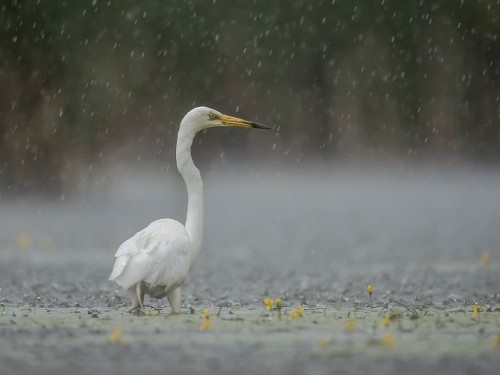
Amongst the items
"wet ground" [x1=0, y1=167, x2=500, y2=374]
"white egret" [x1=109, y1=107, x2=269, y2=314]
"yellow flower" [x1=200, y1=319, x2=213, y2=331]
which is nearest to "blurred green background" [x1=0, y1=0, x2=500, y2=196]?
"wet ground" [x1=0, y1=167, x2=500, y2=374]

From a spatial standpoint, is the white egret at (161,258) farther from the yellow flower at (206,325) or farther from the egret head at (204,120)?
the yellow flower at (206,325)

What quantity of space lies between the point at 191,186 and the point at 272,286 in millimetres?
→ 2562

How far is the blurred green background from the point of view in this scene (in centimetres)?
2995

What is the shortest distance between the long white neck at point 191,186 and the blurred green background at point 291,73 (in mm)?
18818

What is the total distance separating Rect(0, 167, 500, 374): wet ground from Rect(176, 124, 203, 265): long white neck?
643 millimetres

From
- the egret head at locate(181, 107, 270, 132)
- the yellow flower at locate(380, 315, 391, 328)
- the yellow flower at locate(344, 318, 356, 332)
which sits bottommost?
the yellow flower at locate(344, 318, 356, 332)

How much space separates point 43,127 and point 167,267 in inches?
687

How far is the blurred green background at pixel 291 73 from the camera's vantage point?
29953mm

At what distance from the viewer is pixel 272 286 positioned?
11453 millimetres

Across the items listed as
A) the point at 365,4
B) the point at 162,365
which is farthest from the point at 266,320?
the point at 365,4

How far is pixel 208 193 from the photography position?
28.5 metres

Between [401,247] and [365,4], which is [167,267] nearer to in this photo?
[401,247]

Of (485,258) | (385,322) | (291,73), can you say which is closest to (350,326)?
(385,322)

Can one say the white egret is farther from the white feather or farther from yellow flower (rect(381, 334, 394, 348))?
yellow flower (rect(381, 334, 394, 348))
